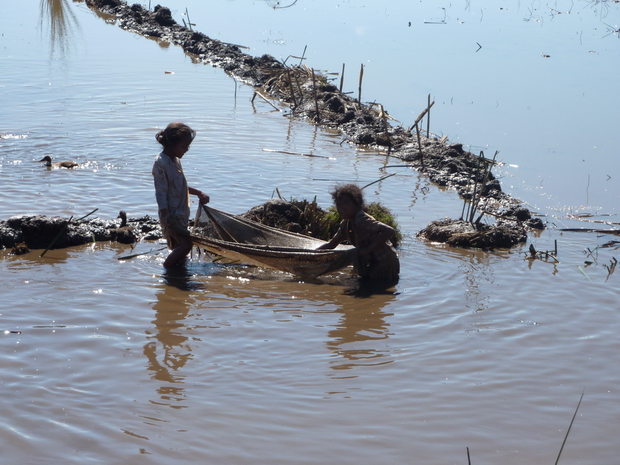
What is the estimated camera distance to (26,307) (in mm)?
4410

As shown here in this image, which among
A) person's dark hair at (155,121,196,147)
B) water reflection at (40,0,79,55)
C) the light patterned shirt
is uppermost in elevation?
water reflection at (40,0,79,55)

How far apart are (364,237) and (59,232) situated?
2671mm

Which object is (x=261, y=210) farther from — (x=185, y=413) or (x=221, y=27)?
(x=221, y=27)

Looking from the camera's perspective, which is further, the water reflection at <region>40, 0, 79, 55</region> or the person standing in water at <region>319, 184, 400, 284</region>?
the water reflection at <region>40, 0, 79, 55</region>

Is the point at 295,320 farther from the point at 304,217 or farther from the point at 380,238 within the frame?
the point at 304,217

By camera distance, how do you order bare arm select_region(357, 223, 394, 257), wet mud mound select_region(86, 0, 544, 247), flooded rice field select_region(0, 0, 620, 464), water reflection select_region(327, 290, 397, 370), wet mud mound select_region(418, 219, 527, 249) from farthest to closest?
1. wet mud mound select_region(86, 0, 544, 247)
2. wet mud mound select_region(418, 219, 527, 249)
3. bare arm select_region(357, 223, 394, 257)
4. water reflection select_region(327, 290, 397, 370)
5. flooded rice field select_region(0, 0, 620, 464)

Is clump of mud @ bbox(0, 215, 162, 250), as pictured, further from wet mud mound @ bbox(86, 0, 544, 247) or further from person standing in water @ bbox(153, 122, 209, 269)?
wet mud mound @ bbox(86, 0, 544, 247)

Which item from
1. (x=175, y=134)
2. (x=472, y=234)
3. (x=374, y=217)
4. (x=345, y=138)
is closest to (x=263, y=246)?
(x=175, y=134)

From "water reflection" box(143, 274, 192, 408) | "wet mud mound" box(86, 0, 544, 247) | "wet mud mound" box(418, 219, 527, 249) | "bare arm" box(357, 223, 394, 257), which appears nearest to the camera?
"water reflection" box(143, 274, 192, 408)

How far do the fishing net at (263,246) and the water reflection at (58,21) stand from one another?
1218 cm

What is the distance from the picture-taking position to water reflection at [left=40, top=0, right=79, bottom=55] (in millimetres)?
17059

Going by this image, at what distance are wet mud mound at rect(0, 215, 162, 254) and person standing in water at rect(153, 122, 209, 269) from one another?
0.84m

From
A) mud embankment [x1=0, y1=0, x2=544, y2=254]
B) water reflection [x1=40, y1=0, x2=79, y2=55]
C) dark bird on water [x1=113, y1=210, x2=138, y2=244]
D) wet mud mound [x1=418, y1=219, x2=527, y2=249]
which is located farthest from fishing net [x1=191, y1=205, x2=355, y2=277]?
water reflection [x1=40, y1=0, x2=79, y2=55]

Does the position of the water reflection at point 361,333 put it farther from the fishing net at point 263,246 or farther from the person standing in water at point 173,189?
the person standing in water at point 173,189
